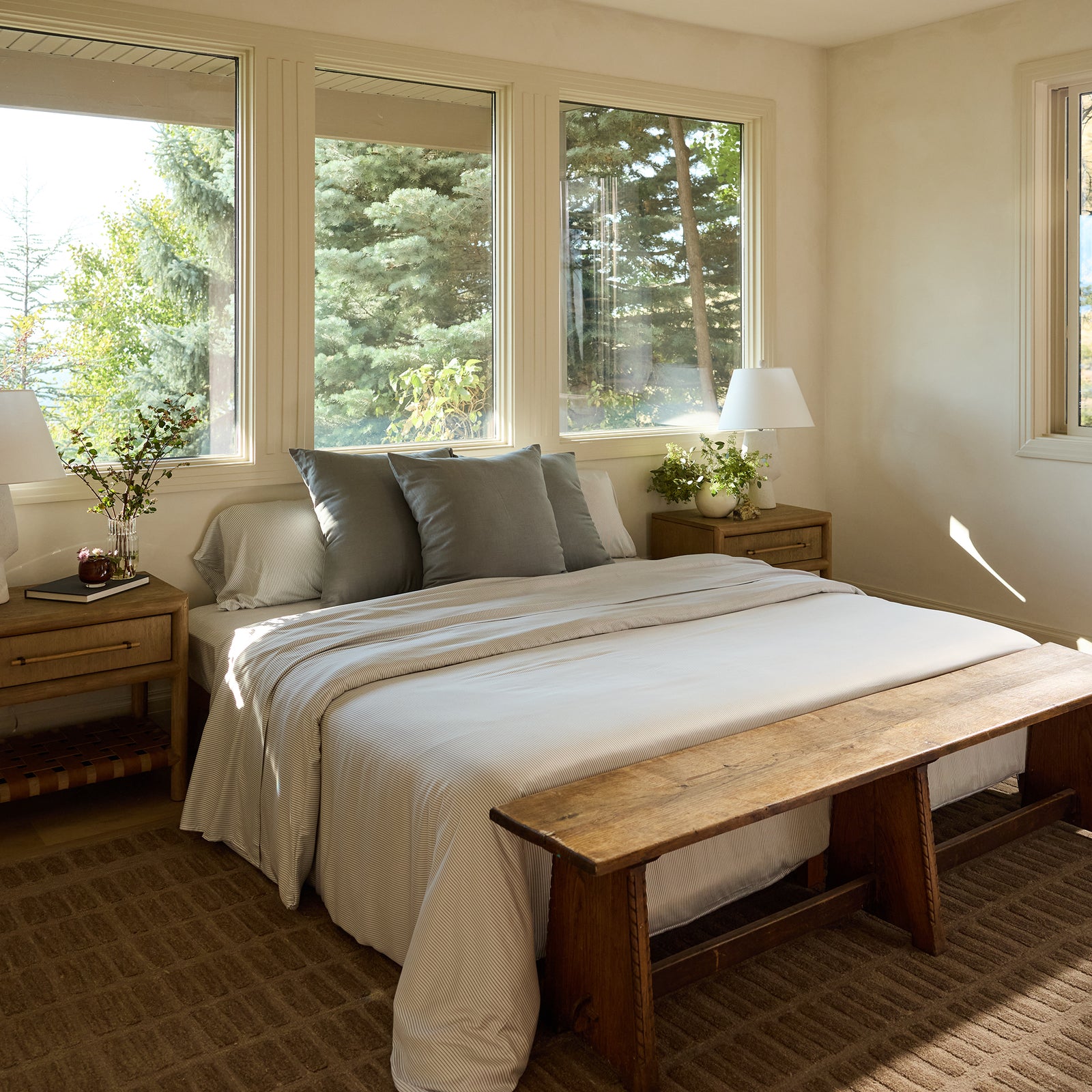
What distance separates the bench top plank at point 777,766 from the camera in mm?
1919

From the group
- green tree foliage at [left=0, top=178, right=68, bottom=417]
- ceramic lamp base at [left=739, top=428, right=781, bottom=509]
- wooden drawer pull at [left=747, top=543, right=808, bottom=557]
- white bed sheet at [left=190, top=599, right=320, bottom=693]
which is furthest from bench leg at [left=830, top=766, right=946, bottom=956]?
green tree foliage at [left=0, top=178, right=68, bottom=417]

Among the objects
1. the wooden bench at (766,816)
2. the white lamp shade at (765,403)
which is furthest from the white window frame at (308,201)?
the wooden bench at (766,816)

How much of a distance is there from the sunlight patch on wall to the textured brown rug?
2065mm

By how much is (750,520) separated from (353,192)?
204 cm

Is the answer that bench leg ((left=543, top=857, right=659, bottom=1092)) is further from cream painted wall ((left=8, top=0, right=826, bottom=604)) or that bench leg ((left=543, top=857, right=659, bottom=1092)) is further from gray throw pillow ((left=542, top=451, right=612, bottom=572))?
cream painted wall ((left=8, top=0, right=826, bottom=604))

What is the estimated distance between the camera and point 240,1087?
78.9 inches

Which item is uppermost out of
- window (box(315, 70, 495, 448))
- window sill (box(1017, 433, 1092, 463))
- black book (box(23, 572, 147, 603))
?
window (box(315, 70, 495, 448))

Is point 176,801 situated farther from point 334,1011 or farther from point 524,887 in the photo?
point 524,887

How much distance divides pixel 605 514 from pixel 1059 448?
6.15 feet

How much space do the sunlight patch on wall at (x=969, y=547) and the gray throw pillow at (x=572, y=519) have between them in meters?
1.81

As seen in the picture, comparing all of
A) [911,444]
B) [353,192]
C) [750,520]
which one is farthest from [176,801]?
[911,444]

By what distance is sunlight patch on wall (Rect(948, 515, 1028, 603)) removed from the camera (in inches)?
186

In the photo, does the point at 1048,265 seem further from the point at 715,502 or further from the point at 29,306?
the point at 29,306

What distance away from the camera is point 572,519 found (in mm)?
3934
